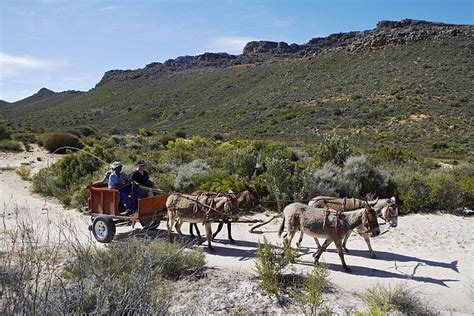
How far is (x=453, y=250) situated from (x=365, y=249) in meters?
2.01

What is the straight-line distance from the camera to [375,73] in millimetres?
54406

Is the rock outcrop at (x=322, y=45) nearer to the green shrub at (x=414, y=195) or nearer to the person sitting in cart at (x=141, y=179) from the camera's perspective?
the green shrub at (x=414, y=195)

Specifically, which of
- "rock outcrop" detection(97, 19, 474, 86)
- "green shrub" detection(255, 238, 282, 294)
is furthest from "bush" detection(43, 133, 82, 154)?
"rock outcrop" detection(97, 19, 474, 86)

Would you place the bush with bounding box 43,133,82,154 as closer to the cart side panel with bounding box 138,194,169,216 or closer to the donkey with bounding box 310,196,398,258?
the cart side panel with bounding box 138,194,169,216

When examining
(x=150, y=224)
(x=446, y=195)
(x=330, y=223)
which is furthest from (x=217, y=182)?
(x=446, y=195)

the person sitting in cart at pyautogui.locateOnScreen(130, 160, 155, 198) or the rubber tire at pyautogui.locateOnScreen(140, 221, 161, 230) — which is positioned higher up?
the person sitting in cart at pyautogui.locateOnScreen(130, 160, 155, 198)

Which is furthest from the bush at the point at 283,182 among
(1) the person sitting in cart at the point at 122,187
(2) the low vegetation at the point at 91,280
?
(2) the low vegetation at the point at 91,280

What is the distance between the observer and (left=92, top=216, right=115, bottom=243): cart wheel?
33.1ft

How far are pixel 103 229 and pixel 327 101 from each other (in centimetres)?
4292

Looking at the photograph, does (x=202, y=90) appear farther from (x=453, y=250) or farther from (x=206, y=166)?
(x=453, y=250)

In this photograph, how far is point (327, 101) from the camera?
1978 inches

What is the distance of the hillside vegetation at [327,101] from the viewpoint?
3997 cm

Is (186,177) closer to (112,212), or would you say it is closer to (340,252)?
(112,212)

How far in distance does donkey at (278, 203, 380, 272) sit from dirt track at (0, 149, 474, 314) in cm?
63
